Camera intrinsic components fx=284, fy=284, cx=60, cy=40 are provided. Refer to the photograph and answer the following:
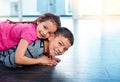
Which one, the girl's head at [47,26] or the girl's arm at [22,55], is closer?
the girl's arm at [22,55]

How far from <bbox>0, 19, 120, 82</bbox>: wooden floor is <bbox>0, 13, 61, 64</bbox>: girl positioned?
128 mm

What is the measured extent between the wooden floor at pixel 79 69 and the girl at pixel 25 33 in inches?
5.1

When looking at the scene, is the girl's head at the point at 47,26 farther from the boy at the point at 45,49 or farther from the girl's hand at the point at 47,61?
the girl's hand at the point at 47,61

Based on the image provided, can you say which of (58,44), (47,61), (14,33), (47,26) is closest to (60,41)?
(58,44)

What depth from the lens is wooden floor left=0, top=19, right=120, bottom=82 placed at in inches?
79.0

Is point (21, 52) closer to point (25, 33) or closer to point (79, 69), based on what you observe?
point (25, 33)

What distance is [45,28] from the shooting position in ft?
7.02

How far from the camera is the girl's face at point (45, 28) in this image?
2.13 metres

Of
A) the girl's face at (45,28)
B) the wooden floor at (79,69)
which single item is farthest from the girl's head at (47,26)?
the wooden floor at (79,69)

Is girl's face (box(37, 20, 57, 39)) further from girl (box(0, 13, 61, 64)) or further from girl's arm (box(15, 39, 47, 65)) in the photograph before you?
girl's arm (box(15, 39, 47, 65))

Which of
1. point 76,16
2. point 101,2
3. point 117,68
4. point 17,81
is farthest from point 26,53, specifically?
point 101,2

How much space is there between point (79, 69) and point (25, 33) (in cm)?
52

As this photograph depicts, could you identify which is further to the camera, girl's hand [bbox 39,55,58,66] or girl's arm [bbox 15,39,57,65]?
girl's hand [bbox 39,55,58,66]

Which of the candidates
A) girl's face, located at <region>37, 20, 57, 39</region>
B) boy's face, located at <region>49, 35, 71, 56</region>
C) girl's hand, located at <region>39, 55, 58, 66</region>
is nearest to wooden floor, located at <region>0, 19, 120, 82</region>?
girl's hand, located at <region>39, 55, 58, 66</region>
